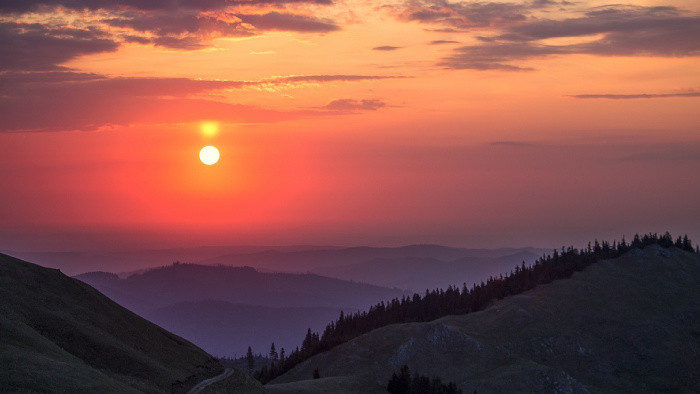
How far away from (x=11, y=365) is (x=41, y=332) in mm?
29049

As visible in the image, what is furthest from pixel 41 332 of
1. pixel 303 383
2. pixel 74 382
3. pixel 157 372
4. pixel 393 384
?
pixel 393 384

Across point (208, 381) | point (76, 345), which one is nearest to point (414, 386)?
point (208, 381)

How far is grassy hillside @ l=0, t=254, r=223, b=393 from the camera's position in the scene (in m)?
79.5

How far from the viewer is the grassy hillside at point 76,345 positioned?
79500 millimetres

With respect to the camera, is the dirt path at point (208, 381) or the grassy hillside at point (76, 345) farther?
the dirt path at point (208, 381)

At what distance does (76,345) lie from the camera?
106 meters

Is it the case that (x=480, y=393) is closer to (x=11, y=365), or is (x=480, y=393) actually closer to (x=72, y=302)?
(x=72, y=302)

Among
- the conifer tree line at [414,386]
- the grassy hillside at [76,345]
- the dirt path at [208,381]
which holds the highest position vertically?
the grassy hillside at [76,345]

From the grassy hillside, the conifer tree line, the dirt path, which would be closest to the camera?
the grassy hillside

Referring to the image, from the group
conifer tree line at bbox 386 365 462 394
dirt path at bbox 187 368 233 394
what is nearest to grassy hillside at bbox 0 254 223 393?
dirt path at bbox 187 368 233 394

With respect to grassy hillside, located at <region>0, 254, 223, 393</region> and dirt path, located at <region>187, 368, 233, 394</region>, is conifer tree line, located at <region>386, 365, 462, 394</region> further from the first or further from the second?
dirt path, located at <region>187, 368, 233, 394</region>

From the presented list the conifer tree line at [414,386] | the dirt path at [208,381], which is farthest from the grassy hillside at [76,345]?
the conifer tree line at [414,386]

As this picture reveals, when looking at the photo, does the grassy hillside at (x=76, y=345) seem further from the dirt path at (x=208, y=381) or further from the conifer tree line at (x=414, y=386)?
the conifer tree line at (x=414, y=386)

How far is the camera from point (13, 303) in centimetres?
10925
